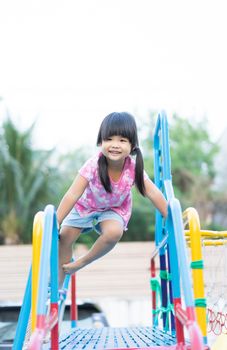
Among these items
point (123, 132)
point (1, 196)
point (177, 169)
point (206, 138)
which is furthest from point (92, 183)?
point (206, 138)

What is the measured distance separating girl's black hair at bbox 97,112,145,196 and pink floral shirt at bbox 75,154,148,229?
0.03 metres

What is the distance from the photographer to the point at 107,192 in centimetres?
311

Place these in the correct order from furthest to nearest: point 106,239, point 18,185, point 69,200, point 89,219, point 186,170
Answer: point 186,170 → point 18,185 → point 89,219 → point 106,239 → point 69,200

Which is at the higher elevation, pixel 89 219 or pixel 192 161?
pixel 192 161

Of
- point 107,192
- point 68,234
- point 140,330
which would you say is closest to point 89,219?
point 68,234

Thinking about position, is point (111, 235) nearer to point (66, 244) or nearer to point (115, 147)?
point (66, 244)

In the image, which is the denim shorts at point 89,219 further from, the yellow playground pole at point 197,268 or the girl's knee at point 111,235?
the yellow playground pole at point 197,268

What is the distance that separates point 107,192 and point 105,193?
0.02 m

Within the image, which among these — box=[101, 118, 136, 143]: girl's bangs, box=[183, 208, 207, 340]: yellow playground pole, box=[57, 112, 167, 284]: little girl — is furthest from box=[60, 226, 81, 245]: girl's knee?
box=[183, 208, 207, 340]: yellow playground pole

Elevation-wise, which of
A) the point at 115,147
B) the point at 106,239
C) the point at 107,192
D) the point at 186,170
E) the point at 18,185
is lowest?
the point at 106,239

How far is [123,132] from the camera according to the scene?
2918 mm

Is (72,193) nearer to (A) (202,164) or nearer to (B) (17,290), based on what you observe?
(B) (17,290)

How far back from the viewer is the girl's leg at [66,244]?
10.8ft

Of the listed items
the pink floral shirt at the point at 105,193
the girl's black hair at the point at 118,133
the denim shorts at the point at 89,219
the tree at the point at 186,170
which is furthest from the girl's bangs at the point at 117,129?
the tree at the point at 186,170
